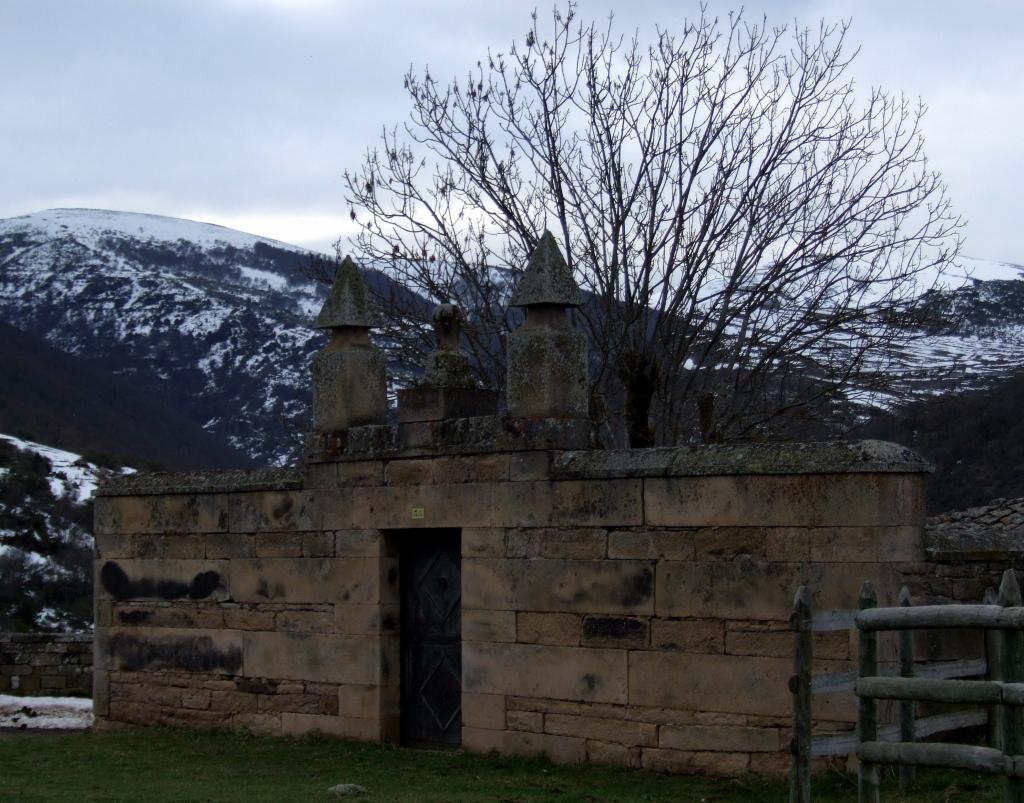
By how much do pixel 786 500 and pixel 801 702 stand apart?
1932 millimetres

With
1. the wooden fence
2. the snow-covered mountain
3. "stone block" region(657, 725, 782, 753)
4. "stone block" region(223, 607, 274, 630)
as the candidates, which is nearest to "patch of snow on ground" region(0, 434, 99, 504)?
the snow-covered mountain

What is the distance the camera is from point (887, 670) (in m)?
8.64

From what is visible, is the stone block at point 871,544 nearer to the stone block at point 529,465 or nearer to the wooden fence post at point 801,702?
the wooden fence post at point 801,702

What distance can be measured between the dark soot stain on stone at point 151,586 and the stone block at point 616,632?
13.0 ft

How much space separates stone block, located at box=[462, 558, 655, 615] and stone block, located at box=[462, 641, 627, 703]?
31cm

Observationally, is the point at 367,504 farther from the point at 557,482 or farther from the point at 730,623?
the point at 730,623

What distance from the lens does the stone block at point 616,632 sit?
9.56 meters

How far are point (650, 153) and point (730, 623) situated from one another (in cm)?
877

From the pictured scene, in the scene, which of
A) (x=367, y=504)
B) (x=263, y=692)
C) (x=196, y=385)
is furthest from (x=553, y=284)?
(x=196, y=385)

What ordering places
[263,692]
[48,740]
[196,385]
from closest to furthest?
1. [263,692]
2. [48,740]
3. [196,385]

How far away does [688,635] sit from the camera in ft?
30.6

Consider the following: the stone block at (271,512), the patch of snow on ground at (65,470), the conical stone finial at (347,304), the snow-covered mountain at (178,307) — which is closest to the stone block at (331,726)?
the stone block at (271,512)

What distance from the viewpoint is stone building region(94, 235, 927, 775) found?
8938mm

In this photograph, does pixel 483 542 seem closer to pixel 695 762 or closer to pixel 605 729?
pixel 605 729
